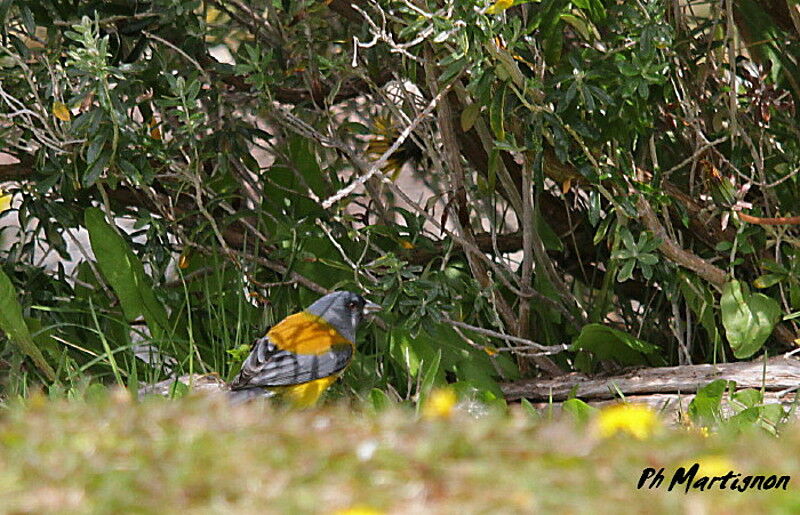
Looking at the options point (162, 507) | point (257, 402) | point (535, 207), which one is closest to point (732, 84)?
point (535, 207)

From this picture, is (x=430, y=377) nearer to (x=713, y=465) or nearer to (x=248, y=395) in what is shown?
(x=248, y=395)

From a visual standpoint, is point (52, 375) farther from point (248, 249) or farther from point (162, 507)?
point (162, 507)

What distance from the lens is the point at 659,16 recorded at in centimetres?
286

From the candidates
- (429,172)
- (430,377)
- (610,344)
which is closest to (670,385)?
(610,344)

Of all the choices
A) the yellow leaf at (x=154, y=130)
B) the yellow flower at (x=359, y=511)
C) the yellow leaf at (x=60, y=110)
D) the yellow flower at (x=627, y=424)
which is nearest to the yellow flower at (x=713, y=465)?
the yellow flower at (x=627, y=424)

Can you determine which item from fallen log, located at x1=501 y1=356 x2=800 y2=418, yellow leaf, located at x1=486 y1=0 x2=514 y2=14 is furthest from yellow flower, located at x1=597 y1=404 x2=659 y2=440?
fallen log, located at x1=501 y1=356 x2=800 y2=418

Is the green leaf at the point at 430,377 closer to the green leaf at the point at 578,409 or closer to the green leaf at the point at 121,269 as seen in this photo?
the green leaf at the point at 578,409

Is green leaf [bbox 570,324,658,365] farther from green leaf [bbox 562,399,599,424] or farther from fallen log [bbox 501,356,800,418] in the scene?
green leaf [bbox 562,399,599,424]

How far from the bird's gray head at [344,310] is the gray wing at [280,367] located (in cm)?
8

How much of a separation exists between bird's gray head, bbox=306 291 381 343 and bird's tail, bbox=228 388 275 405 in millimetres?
302

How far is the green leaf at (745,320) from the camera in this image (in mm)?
3381

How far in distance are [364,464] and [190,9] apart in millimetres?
2297

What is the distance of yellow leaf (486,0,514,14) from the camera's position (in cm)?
254

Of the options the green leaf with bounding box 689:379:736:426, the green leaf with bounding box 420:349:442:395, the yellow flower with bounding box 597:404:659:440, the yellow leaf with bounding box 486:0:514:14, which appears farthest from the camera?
the green leaf with bounding box 420:349:442:395
